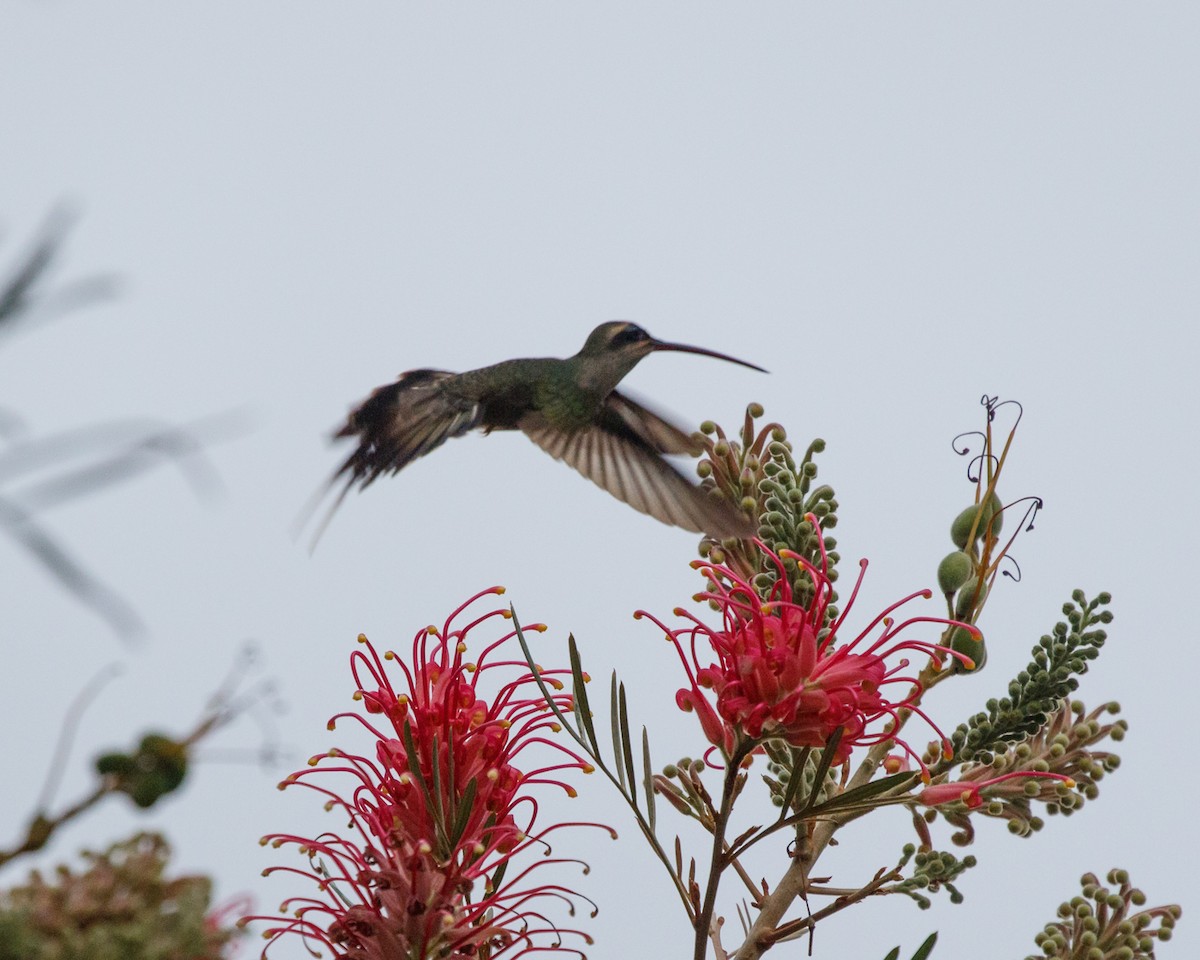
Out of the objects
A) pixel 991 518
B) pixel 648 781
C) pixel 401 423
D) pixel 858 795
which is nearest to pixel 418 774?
pixel 648 781

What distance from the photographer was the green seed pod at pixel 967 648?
61.4 inches

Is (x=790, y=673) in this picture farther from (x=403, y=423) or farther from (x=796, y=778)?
(x=403, y=423)

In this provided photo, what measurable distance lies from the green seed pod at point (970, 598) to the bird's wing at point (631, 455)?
93 centimetres

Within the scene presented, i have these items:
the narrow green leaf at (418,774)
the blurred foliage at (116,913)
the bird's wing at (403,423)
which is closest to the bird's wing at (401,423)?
the bird's wing at (403,423)

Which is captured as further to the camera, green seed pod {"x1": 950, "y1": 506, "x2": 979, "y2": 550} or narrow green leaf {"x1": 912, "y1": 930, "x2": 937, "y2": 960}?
green seed pod {"x1": 950, "y1": 506, "x2": 979, "y2": 550}

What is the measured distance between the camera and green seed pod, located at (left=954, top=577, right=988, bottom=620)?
1.59 metres

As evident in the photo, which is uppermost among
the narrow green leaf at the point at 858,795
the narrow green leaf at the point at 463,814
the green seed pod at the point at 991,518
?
the green seed pod at the point at 991,518

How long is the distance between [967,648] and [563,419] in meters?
1.81

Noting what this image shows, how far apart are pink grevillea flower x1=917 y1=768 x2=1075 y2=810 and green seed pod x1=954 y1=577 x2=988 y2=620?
0.18m

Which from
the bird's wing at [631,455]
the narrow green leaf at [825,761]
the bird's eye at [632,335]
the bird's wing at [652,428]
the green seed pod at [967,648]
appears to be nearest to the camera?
the narrow green leaf at [825,761]

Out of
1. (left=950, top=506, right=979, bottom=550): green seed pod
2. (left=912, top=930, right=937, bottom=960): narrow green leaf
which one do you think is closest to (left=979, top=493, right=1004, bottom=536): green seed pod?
(left=950, top=506, right=979, bottom=550): green seed pod

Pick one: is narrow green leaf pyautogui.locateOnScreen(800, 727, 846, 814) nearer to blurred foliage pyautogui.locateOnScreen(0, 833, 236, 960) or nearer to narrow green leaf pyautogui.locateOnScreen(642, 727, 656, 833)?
narrow green leaf pyautogui.locateOnScreen(642, 727, 656, 833)

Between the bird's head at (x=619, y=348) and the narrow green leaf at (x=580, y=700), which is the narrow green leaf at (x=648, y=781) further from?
the bird's head at (x=619, y=348)

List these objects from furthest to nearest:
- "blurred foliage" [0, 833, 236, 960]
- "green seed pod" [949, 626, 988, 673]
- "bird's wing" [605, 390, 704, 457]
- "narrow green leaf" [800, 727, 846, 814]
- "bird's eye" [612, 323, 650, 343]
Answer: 1. "bird's eye" [612, 323, 650, 343]
2. "bird's wing" [605, 390, 704, 457]
3. "green seed pod" [949, 626, 988, 673]
4. "narrow green leaf" [800, 727, 846, 814]
5. "blurred foliage" [0, 833, 236, 960]
